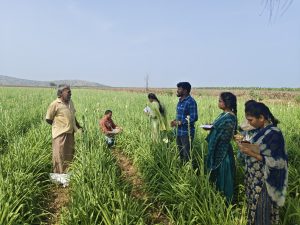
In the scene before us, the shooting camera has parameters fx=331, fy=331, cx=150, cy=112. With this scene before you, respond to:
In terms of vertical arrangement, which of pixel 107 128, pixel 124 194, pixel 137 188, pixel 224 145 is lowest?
pixel 137 188

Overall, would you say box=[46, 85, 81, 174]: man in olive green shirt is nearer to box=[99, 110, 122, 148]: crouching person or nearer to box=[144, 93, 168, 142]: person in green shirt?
box=[99, 110, 122, 148]: crouching person

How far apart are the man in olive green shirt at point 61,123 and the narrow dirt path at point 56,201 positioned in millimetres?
436

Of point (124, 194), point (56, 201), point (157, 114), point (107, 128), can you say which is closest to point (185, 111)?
point (157, 114)

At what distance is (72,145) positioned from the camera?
5.71 meters

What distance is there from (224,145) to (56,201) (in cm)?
254

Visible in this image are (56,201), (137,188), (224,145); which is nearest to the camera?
(224,145)

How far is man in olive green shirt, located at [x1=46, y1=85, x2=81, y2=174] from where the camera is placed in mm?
5414

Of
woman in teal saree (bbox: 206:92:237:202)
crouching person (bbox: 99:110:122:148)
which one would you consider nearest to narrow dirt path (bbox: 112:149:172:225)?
crouching person (bbox: 99:110:122:148)

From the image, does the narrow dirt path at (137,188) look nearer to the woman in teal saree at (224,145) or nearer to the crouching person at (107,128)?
the crouching person at (107,128)

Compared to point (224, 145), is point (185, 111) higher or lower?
higher

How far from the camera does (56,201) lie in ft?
15.6

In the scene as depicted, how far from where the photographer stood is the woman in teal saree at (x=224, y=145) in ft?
12.7

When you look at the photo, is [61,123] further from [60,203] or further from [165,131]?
[165,131]

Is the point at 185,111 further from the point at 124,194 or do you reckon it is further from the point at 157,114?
the point at 124,194
